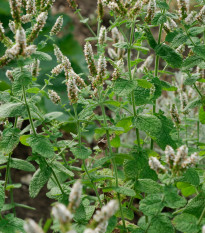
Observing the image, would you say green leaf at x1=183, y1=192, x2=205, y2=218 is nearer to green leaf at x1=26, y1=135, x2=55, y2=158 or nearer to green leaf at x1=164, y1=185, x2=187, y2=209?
green leaf at x1=164, y1=185, x2=187, y2=209

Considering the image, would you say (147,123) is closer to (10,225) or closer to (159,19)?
(159,19)

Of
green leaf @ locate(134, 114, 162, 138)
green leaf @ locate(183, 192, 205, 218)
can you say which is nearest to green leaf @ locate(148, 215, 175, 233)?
green leaf @ locate(183, 192, 205, 218)

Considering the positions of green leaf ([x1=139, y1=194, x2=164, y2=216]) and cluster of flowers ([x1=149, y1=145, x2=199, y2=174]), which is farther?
green leaf ([x1=139, y1=194, x2=164, y2=216])

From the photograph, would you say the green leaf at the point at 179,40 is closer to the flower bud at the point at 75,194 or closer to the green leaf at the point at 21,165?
the green leaf at the point at 21,165

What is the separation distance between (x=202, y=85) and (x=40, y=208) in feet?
5.12

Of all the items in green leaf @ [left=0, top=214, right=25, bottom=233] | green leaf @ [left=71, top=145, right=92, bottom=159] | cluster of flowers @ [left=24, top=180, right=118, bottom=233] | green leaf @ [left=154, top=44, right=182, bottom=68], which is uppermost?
green leaf @ [left=154, top=44, right=182, bottom=68]

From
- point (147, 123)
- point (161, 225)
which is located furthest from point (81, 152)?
point (161, 225)

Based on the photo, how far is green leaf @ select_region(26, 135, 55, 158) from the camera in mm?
1324

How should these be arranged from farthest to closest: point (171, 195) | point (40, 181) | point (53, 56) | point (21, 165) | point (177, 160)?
point (53, 56)
point (21, 165)
point (40, 181)
point (171, 195)
point (177, 160)

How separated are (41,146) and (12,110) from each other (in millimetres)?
180

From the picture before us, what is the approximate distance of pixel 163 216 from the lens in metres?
1.29

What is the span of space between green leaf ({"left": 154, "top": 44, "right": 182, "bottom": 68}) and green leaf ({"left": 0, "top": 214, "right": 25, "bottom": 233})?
96 centimetres

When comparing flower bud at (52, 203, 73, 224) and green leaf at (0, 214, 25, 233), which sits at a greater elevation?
flower bud at (52, 203, 73, 224)

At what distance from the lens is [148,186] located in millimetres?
1468
